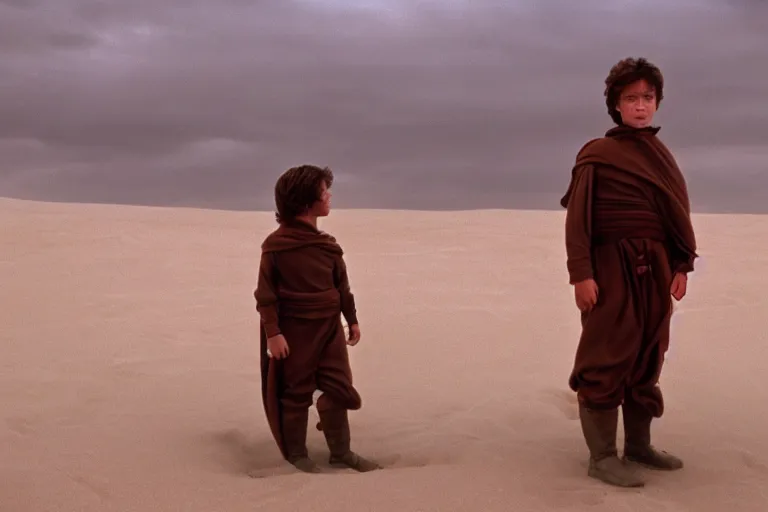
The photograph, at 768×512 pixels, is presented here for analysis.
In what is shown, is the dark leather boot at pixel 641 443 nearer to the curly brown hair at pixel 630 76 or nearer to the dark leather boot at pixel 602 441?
the dark leather boot at pixel 602 441

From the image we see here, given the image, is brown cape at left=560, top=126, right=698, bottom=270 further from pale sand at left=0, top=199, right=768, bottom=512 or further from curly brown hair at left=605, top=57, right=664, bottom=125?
pale sand at left=0, top=199, right=768, bottom=512

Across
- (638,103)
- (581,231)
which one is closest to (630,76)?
(638,103)

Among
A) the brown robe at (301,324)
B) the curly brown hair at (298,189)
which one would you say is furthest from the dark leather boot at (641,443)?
the curly brown hair at (298,189)

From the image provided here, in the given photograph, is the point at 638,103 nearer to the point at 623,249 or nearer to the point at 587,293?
the point at 623,249

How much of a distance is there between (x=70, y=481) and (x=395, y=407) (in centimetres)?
224

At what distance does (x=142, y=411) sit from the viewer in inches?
207

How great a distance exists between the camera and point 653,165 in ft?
13.2

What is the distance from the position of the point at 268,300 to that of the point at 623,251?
1675 mm

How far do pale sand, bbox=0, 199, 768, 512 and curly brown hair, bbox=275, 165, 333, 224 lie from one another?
49.8 inches

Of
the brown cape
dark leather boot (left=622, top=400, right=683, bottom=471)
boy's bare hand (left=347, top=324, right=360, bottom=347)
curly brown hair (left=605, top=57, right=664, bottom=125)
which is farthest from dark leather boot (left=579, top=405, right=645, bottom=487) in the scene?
curly brown hair (left=605, top=57, right=664, bottom=125)

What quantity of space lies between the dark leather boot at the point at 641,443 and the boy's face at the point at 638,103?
1.38 metres

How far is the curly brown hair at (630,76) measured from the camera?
395 cm

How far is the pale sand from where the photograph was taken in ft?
12.4

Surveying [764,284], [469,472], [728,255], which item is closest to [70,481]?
[469,472]
